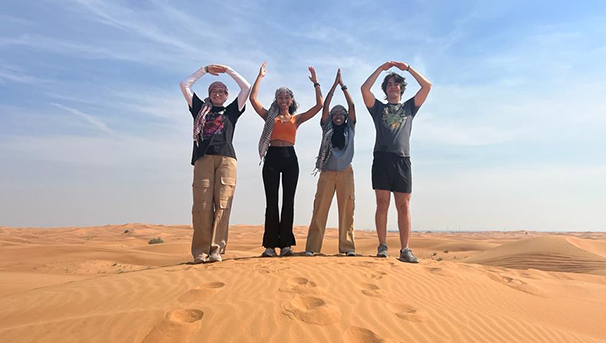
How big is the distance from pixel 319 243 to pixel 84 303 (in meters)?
2.90

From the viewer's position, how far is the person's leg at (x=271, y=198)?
16.0 feet

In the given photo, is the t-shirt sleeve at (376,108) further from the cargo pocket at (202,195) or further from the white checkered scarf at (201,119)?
the cargo pocket at (202,195)

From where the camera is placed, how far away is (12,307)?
3281mm

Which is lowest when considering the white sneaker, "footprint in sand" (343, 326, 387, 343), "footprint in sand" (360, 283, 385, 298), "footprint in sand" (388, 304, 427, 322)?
"footprint in sand" (343, 326, 387, 343)

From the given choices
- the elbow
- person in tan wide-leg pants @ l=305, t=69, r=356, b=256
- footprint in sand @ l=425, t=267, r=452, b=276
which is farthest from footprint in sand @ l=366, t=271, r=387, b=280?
the elbow

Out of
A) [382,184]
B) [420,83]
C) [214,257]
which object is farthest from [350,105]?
[214,257]

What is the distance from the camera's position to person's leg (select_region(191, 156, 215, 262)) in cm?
459

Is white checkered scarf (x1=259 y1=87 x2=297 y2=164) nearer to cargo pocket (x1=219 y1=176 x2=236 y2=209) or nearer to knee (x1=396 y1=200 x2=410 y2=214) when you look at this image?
cargo pocket (x1=219 y1=176 x2=236 y2=209)

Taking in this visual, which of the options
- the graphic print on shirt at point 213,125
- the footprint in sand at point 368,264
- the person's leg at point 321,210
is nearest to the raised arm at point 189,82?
the graphic print on shirt at point 213,125

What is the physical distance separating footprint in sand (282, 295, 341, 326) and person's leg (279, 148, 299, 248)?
1.95 metres

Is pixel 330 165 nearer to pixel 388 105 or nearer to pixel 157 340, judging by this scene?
pixel 388 105

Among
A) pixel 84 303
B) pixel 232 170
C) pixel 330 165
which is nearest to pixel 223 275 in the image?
pixel 84 303

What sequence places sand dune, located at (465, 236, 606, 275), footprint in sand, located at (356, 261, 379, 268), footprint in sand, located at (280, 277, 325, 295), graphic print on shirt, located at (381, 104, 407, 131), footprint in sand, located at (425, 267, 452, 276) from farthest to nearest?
sand dune, located at (465, 236, 606, 275) → graphic print on shirt, located at (381, 104, 407, 131) → footprint in sand, located at (425, 267, 452, 276) → footprint in sand, located at (356, 261, 379, 268) → footprint in sand, located at (280, 277, 325, 295)

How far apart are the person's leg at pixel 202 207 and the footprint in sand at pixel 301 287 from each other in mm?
1593
